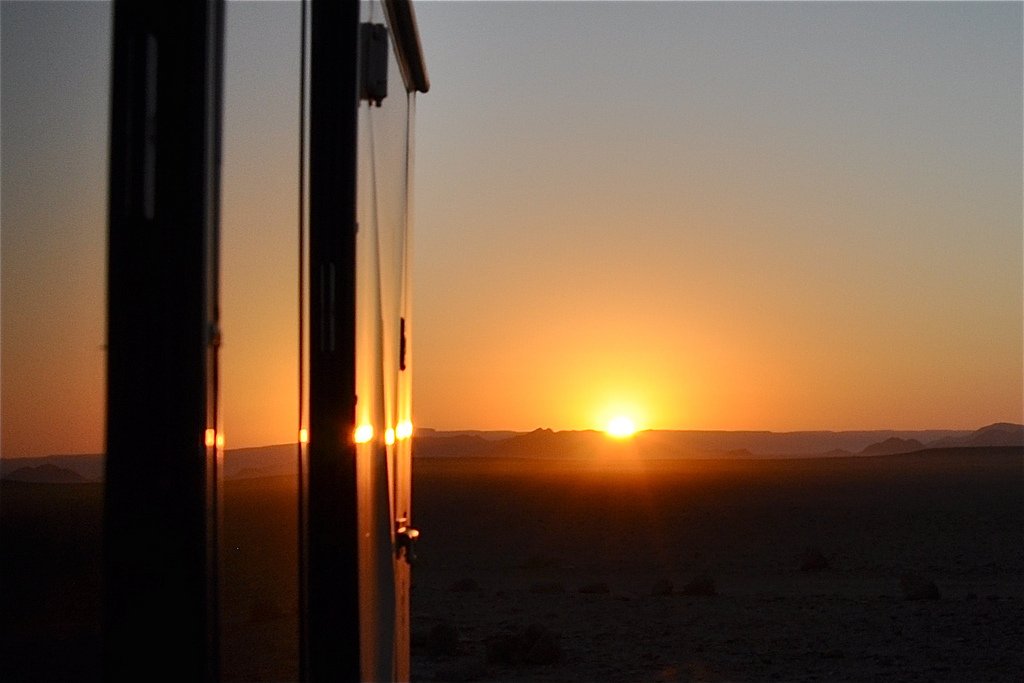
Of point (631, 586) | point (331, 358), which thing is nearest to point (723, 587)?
point (631, 586)

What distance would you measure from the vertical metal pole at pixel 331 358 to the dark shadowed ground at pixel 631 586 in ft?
0.32

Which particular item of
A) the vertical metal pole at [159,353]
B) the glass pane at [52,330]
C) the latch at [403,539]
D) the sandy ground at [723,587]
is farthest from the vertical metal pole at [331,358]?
the sandy ground at [723,587]

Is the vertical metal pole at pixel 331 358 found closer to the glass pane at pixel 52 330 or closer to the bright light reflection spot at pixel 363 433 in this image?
→ the bright light reflection spot at pixel 363 433

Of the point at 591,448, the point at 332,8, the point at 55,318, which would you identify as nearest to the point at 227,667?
the point at 55,318

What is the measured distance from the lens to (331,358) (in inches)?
86.7

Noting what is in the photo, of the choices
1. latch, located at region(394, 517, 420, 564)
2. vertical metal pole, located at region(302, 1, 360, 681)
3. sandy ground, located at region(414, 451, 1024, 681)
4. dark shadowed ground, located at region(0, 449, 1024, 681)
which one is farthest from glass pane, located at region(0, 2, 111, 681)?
sandy ground, located at region(414, 451, 1024, 681)

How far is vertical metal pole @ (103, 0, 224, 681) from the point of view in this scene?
135 cm

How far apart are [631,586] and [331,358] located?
69.8 feet

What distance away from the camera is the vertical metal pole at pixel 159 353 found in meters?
1.35

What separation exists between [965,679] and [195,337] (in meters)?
12.2

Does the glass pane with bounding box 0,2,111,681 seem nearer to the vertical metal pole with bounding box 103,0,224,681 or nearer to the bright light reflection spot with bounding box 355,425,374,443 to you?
the vertical metal pole with bounding box 103,0,224,681

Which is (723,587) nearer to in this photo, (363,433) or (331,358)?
(363,433)

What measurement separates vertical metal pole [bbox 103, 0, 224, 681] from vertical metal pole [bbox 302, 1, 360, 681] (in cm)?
69

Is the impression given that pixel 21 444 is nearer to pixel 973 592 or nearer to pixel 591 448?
pixel 973 592
